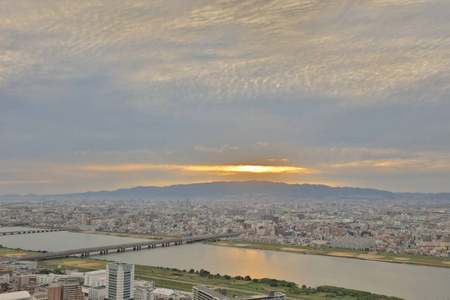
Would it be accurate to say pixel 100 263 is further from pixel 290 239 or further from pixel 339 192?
pixel 339 192

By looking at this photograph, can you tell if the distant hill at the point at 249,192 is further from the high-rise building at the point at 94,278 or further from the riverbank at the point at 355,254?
the high-rise building at the point at 94,278

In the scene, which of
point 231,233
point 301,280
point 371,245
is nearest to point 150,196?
point 231,233

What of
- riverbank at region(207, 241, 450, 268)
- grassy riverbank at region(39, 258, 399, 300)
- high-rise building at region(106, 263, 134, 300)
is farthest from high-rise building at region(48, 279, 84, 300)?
riverbank at region(207, 241, 450, 268)

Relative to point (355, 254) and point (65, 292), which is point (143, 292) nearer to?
point (65, 292)

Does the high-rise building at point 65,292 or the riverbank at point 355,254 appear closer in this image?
the high-rise building at point 65,292

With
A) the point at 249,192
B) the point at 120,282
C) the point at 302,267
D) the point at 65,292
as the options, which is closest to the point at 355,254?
the point at 302,267

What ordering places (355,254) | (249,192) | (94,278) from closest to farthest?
1. (94,278)
2. (355,254)
3. (249,192)

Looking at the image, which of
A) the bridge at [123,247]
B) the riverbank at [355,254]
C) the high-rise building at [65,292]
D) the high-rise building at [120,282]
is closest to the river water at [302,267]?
the bridge at [123,247]
